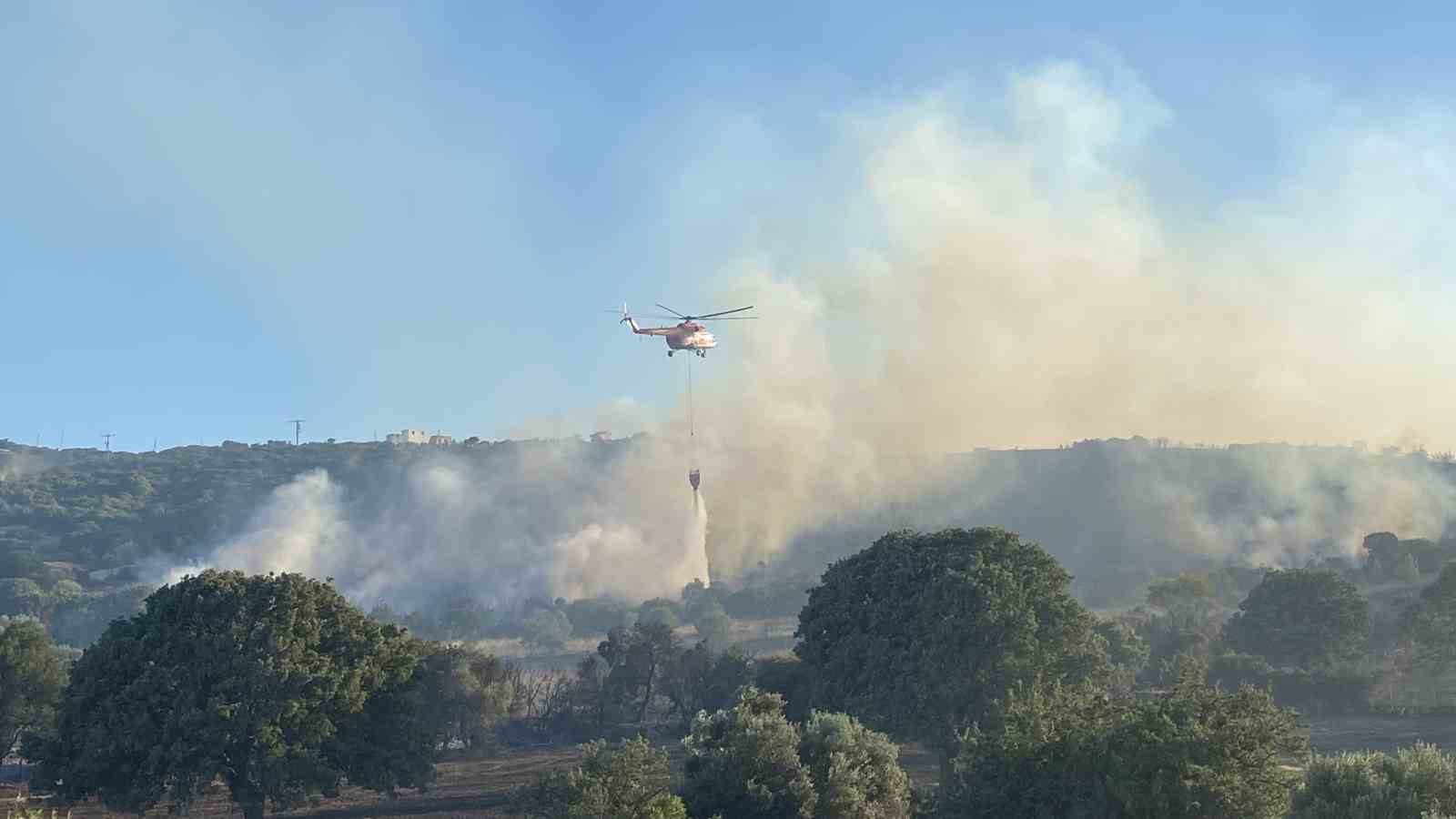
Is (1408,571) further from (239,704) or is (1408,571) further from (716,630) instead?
(239,704)

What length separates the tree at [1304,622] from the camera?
4656 inches

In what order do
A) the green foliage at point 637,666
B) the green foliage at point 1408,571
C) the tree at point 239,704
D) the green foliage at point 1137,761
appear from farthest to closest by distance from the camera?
1. the green foliage at point 1408,571
2. the green foliage at point 637,666
3. the tree at point 239,704
4. the green foliage at point 1137,761

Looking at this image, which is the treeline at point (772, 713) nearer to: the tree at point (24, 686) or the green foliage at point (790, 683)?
the tree at point (24, 686)

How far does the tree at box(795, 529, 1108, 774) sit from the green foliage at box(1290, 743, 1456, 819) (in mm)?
30108

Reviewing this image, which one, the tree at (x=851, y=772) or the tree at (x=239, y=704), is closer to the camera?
the tree at (x=851, y=772)

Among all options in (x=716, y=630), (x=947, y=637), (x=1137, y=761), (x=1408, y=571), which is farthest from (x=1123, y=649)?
(x=716, y=630)

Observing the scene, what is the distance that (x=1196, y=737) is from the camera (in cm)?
3969

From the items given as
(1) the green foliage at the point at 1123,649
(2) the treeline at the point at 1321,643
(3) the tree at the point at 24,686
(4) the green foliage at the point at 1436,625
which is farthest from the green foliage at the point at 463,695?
(4) the green foliage at the point at 1436,625

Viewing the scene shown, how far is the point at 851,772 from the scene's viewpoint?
46.3 meters

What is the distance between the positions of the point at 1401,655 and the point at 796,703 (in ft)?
251

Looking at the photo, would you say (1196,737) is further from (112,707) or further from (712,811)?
(112,707)

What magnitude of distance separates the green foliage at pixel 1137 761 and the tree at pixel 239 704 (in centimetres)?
3315

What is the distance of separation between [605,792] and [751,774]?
237 inches


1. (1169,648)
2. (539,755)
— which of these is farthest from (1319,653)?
(539,755)
